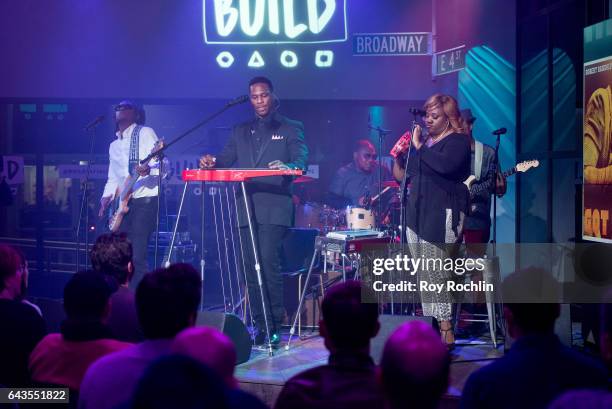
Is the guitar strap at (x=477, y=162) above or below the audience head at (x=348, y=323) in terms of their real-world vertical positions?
above

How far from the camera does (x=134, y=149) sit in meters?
8.55

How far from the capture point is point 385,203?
10000 millimetres

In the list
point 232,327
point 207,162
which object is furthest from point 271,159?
point 232,327

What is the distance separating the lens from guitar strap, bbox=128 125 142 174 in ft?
27.9

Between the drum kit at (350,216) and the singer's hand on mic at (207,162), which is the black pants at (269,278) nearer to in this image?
the singer's hand on mic at (207,162)

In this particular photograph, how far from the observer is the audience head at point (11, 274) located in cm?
419

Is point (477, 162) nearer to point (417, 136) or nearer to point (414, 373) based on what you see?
point (417, 136)

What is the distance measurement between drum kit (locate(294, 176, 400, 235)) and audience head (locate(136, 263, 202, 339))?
532cm

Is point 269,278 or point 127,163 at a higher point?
point 127,163

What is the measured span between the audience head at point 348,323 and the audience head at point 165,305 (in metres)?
0.56

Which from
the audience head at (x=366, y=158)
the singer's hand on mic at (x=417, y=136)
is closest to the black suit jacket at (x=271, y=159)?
the singer's hand on mic at (x=417, y=136)

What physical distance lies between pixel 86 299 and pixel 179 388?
2.05 meters

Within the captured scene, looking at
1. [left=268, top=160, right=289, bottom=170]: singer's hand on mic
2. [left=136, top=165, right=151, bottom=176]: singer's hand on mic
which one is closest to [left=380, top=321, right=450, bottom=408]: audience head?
[left=268, top=160, right=289, bottom=170]: singer's hand on mic

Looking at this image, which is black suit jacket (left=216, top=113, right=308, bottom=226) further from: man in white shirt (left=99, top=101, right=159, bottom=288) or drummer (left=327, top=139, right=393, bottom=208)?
drummer (left=327, top=139, right=393, bottom=208)
